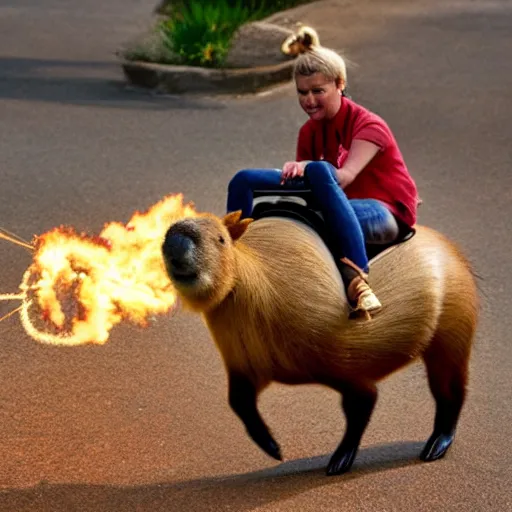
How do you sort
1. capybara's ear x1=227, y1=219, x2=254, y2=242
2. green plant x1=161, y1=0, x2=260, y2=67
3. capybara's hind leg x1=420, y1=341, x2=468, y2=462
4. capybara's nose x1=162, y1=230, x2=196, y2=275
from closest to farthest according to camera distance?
capybara's nose x1=162, y1=230, x2=196, y2=275, capybara's ear x1=227, y1=219, x2=254, y2=242, capybara's hind leg x1=420, y1=341, x2=468, y2=462, green plant x1=161, y1=0, x2=260, y2=67

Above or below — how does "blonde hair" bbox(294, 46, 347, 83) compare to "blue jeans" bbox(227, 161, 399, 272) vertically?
above

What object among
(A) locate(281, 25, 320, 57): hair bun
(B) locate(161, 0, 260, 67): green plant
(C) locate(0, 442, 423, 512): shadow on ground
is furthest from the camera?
(B) locate(161, 0, 260, 67): green plant

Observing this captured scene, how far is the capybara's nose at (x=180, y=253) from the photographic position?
14.7 ft

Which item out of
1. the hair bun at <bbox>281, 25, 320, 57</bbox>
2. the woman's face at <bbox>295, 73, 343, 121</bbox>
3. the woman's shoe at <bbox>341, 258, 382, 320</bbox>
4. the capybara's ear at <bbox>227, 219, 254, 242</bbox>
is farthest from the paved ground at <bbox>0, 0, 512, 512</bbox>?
the hair bun at <bbox>281, 25, 320, 57</bbox>

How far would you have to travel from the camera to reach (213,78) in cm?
1441

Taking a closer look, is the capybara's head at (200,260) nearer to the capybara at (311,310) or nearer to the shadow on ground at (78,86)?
the capybara at (311,310)

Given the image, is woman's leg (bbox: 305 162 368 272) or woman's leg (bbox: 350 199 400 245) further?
woman's leg (bbox: 350 199 400 245)

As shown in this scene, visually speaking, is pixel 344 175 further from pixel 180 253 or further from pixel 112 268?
pixel 112 268

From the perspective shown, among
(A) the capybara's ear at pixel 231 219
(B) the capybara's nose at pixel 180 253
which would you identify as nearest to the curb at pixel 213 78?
(A) the capybara's ear at pixel 231 219

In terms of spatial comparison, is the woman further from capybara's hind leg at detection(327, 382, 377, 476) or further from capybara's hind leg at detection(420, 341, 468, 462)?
capybara's hind leg at detection(420, 341, 468, 462)

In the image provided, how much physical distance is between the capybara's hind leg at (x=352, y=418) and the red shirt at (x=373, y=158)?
2.64 feet

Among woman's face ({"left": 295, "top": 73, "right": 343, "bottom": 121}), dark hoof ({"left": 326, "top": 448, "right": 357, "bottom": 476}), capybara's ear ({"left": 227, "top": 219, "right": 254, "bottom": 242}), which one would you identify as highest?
woman's face ({"left": 295, "top": 73, "right": 343, "bottom": 121})

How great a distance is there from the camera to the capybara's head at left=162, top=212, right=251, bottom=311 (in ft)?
14.8

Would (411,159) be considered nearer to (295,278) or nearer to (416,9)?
(295,278)
